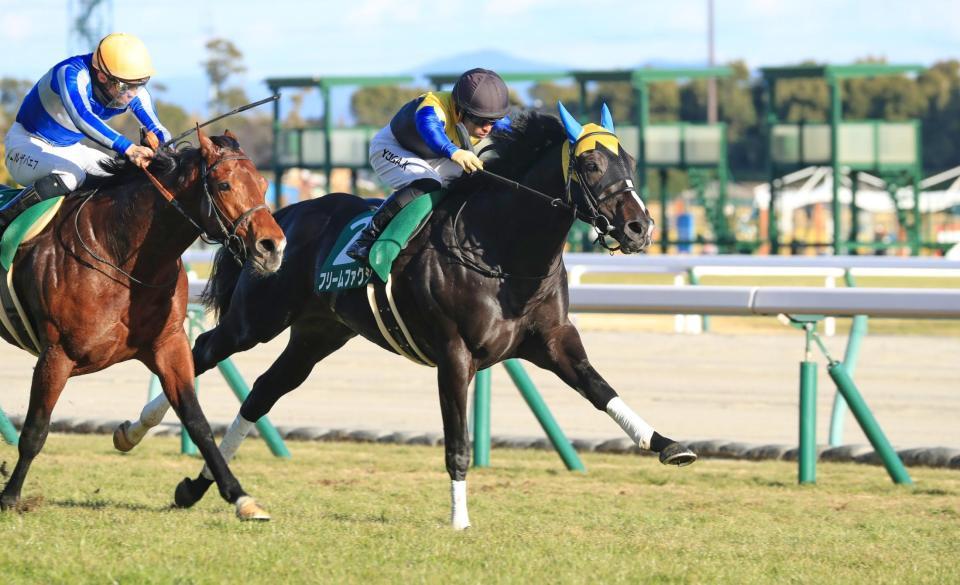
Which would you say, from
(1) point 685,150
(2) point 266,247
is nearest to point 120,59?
(2) point 266,247

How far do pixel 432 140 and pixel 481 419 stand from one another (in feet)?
7.60

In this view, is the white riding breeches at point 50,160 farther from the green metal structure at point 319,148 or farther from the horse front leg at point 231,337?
the green metal structure at point 319,148

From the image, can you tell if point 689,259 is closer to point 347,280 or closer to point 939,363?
point 939,363

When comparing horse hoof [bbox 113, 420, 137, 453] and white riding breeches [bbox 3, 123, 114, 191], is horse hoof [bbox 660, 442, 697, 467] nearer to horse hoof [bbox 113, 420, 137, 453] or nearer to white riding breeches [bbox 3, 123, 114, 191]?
horse hoof [bbox 113, 420, 137, 453]

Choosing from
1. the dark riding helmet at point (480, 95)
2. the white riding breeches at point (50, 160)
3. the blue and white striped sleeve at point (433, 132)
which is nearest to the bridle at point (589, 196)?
the blue and white striped sleeve at point (433, 132)

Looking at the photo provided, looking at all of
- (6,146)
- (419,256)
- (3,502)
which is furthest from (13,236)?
(419,256)

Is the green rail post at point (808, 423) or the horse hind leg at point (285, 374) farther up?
the horse hind leg at point (285, 374)

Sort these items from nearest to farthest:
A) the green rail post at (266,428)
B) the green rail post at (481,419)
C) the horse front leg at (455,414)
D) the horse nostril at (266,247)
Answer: the horse nostril at (266,247), the horse front leg at (455,414), the green rail post at (481,419), the green rail post at (266,428)

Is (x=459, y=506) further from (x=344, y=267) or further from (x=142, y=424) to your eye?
(x=142, y=424)

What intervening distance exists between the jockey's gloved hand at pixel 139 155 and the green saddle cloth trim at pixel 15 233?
519 millimetres

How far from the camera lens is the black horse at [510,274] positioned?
602 centimetres

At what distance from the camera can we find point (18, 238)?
6168 millimetres

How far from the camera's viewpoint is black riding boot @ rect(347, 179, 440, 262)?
6605 millimetres

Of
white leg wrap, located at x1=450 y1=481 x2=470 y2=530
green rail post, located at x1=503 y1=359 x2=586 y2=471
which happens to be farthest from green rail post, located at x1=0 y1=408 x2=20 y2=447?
white leg wrap, located at x1=450 y1=481 x2=470 y2=530
